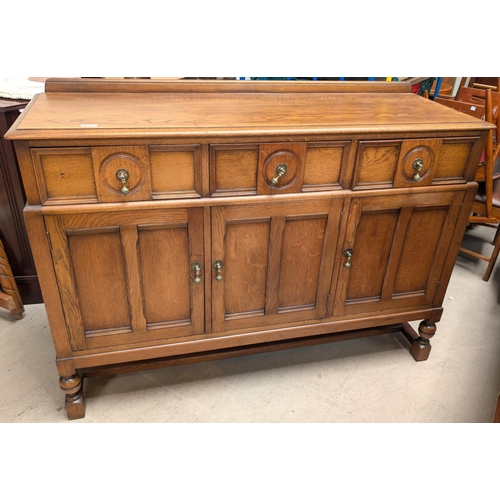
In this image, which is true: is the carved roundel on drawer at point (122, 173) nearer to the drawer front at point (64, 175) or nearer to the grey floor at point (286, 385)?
the drawer front at point (64, 175)

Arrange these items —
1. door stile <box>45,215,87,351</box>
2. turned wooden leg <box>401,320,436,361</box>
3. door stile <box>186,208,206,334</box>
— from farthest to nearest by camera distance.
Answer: turned wooden leg <box>401,320,436,361</box> < door stile <box>186,208,206,334</box> < door stile <box>45,215,87,351</box>

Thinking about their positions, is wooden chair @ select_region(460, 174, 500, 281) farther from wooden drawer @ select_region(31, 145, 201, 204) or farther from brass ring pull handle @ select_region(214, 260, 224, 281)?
wooden drawer @ select_region(31, 145, 201, 204)

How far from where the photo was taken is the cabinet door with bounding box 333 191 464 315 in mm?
1812

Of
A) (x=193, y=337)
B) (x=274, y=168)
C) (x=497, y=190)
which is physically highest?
(x=274, y=168)

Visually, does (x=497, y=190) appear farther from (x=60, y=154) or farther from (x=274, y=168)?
(x=60, y=154)

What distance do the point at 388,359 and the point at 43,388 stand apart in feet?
5.34

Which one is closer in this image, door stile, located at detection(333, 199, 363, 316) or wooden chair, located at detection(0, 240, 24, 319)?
door stile, located at detection(333, 199, 363, 316)

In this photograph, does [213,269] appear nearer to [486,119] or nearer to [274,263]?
[274,263]

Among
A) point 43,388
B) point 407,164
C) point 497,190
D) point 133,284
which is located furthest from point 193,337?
point 497,190

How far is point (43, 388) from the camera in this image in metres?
2.03

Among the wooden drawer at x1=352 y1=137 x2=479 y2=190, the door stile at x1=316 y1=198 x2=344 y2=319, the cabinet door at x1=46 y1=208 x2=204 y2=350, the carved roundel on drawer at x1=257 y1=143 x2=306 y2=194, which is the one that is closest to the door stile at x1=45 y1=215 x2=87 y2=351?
the cabinet door at x1=46 y1=208 x2=204 y2=350

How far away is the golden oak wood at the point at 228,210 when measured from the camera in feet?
4.87

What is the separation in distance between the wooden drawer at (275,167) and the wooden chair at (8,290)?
4.43 ft

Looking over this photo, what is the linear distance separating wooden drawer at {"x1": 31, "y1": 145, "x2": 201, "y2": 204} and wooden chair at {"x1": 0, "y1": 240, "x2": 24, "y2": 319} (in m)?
1.06
